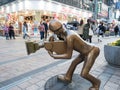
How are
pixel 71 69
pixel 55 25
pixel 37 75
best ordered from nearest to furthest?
pixel 55 25, pixel 71 69, pixel 37 75

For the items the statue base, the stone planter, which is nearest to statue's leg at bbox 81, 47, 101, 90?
the statue base

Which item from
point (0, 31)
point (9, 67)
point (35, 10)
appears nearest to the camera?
point (9, 67)

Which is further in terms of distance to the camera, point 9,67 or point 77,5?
point 77,5

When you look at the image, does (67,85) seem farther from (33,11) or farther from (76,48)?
(33,11)

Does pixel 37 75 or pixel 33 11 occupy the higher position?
pixel 33 11

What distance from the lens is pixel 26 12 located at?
29.2 m

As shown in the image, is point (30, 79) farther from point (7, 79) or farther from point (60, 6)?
point (60, 6)

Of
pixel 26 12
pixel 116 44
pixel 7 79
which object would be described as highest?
pixel 26 12

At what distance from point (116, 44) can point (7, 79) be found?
11.5 feet

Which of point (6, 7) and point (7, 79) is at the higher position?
point (6, 7)

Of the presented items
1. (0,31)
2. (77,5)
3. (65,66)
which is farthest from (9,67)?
(77,5)

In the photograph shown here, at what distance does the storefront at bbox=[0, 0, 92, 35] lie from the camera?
Answer: 94.0ft

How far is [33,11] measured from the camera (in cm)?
2862

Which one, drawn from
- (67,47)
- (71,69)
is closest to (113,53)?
(71,69)
